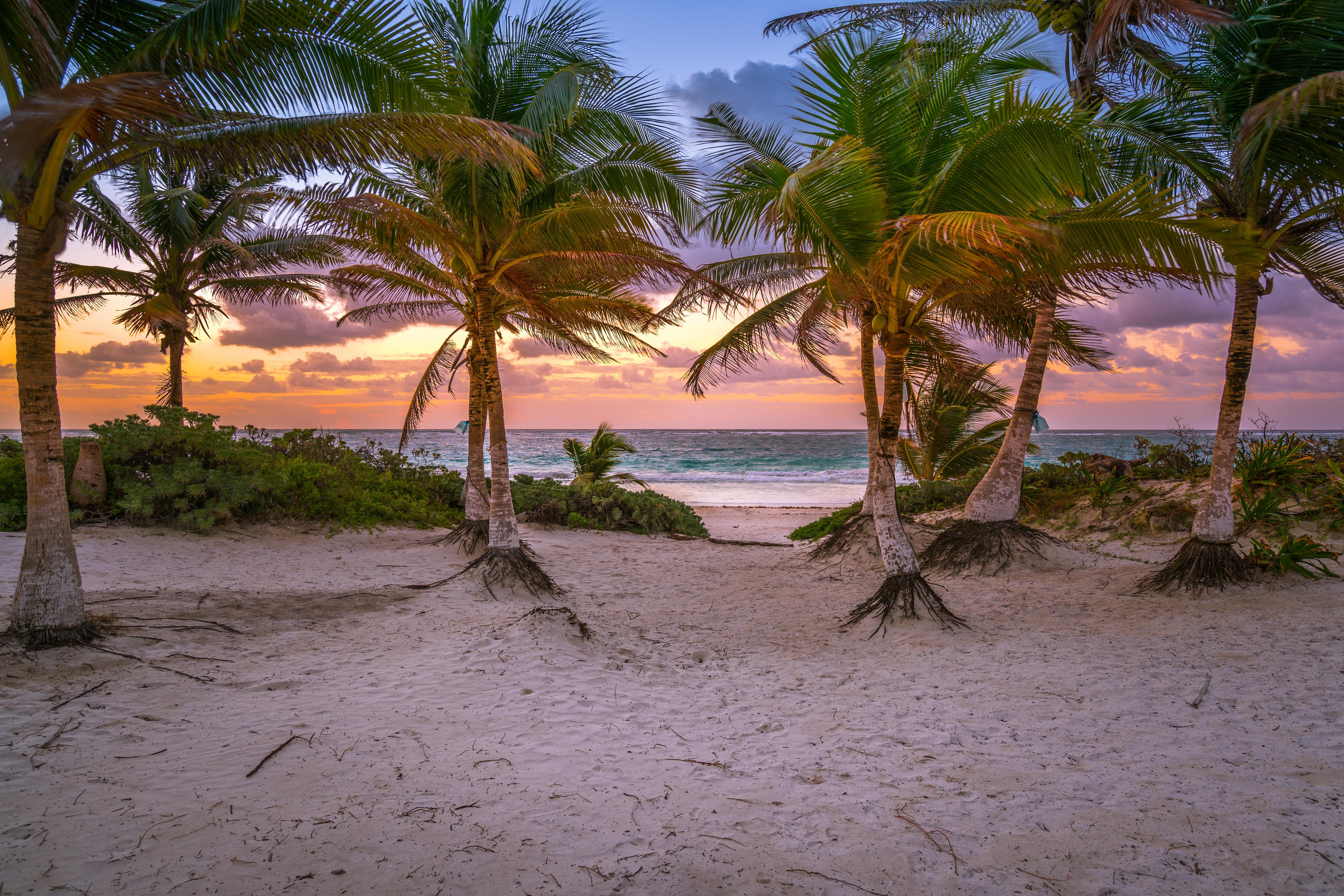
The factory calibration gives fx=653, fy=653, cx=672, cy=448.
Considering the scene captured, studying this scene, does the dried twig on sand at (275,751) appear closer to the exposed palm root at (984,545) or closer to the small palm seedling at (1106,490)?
the exposed palm root at (984,545)

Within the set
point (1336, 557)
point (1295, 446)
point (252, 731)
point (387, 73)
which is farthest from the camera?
point (1295, 446)

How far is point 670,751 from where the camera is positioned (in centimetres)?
367

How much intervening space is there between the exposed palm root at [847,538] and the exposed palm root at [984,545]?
1.01m

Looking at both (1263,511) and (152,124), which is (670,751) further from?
(1263,511)

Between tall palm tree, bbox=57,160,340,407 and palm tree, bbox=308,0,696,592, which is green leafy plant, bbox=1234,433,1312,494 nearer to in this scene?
palm tree, bbox=308,0,696,592

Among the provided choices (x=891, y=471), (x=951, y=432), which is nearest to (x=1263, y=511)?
(x=891, y=471)

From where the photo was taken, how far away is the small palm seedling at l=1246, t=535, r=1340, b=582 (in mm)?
6488

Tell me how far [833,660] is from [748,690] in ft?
3.63

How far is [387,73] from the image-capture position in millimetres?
5160

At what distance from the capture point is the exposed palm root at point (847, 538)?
9.70 metres

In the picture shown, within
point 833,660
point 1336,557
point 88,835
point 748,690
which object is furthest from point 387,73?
point 1336,557

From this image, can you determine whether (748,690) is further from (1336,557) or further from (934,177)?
(1336,557)

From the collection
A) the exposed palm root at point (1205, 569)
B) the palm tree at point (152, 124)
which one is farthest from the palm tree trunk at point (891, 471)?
the palm tree at point (152, 124)

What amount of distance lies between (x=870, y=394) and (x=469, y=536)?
5.96 metres
